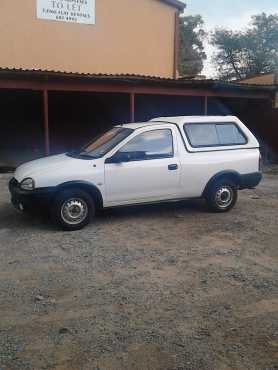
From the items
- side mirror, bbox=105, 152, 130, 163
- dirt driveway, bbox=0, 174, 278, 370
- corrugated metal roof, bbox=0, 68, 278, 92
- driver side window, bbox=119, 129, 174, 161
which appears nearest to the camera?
dirt driveway, bbox=0, 174, 278, 370

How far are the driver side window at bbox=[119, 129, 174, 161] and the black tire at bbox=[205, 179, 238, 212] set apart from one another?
106 centimetres

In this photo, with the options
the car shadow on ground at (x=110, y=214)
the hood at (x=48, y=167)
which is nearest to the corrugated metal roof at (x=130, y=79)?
the car shadow on ground at (x=110, y=214)

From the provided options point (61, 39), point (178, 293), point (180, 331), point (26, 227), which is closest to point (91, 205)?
point (26, 227)

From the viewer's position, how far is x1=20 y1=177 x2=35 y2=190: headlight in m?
6.48

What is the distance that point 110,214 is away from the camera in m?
7.83

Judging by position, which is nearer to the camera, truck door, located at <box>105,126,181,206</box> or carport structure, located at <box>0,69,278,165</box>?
truck door, located at <box>105,126,181,206</box>

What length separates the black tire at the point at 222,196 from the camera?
7770 millimetres

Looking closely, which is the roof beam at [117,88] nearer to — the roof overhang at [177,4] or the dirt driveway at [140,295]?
the roof overhang at [177,4]

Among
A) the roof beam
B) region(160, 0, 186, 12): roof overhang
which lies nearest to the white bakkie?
the roof beam

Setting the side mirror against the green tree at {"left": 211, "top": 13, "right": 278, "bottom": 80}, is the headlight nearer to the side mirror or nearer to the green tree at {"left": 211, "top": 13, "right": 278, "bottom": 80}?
the side mirror

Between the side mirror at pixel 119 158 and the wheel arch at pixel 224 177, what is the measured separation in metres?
1.64

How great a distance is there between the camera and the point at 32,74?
12289 mm

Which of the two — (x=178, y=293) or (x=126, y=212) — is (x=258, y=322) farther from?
(x=126, y=212)

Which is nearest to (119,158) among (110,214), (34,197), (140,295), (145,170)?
Result: (145,170)
